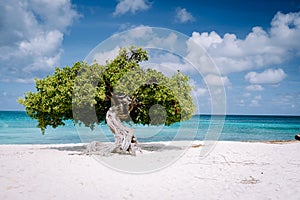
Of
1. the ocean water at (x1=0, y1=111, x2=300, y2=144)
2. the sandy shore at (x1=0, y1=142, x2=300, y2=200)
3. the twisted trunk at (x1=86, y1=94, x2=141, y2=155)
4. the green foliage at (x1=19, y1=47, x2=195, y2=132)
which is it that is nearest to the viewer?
the sandy shore at (x1=0, y1=142, x2=300, y2=200)

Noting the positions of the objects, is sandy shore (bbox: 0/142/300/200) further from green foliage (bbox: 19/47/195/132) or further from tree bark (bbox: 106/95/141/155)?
green foliage (bbox: 19/47/195/132)

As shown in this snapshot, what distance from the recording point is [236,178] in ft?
32.3

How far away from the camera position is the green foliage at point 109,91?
14.0 meters

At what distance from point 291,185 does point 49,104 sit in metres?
11.0

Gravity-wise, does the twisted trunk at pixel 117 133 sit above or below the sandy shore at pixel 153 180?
above

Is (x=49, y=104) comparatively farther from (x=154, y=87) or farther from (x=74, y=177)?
(x=74, y=177)

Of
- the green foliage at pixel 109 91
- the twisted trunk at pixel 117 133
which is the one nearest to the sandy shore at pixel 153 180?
the twisted trunk at pixel 117 133

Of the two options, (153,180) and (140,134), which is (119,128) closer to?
(153,180)

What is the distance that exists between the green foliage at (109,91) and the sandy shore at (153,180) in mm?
2895

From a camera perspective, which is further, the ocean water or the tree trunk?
the ocean water

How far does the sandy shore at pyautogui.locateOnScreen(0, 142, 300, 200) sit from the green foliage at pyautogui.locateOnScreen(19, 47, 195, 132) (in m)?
2.90

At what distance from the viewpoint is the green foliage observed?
45.9ft

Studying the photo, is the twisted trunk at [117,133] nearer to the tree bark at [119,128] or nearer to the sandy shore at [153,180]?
the tree bark at [119,128]

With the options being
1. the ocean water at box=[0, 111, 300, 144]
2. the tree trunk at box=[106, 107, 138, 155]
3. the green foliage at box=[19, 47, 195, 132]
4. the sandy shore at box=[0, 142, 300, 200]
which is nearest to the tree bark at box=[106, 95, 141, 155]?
the tree trunk at box=[106, 107, 138, 155]
